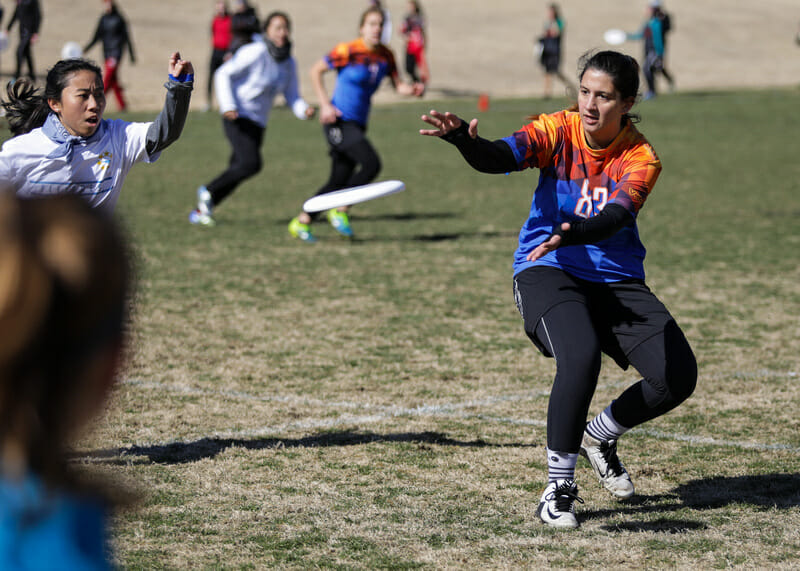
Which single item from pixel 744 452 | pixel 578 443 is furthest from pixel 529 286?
pixel 744 452

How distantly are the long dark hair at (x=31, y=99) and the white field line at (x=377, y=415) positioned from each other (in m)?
1.62

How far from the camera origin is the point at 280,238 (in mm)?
11367

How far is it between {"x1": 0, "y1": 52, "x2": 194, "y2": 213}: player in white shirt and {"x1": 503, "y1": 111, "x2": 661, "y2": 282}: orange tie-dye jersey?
165 centimetres

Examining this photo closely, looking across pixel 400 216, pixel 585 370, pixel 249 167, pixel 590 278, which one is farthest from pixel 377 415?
pixel 400 216

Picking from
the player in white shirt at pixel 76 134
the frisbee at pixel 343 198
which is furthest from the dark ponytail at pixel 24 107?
the frisbee at pixel 343 198

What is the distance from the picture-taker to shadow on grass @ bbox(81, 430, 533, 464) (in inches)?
197

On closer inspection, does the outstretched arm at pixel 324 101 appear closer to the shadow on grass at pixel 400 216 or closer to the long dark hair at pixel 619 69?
the shadow on grass at pixel 400 216

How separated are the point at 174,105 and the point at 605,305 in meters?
2.16

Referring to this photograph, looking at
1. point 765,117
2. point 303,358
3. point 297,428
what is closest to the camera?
point 297,428

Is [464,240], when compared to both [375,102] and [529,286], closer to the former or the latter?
[529,286]

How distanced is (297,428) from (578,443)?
1766mm

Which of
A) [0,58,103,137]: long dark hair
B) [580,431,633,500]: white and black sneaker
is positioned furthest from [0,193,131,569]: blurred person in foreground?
[0,58,103,137]: long dark hair

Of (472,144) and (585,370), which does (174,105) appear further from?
(585,370)

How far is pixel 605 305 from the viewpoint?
450 cm
